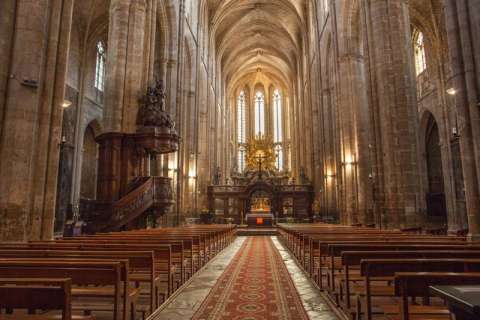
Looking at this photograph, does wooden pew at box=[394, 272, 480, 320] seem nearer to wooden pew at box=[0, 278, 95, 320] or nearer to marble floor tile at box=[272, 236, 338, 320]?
marble floor tile at box=[272, 236, 338, 320]

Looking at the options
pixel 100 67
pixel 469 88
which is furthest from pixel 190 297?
pixel 100 67

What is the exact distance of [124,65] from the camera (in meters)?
13.4

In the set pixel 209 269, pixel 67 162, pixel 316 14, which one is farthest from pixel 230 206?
pixel 209 269

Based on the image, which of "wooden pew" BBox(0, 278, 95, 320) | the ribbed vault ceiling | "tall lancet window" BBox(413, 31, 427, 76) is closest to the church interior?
"wooden pew" BBox(0, 278, 95, 320)

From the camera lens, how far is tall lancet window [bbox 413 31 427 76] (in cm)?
2388

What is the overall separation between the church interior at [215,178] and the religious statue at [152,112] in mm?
73

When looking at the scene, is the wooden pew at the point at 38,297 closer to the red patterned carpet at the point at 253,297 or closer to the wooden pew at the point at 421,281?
the wooden pew at the point at 421,281

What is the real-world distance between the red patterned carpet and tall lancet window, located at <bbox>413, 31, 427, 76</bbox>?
22037 mm

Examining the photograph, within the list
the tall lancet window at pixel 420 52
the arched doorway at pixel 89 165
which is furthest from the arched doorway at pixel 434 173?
the arched doorway at pixel 89 165

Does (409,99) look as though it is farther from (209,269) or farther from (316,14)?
(316,14)

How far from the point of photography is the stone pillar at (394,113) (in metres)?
11.9

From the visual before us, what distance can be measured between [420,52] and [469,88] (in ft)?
62.3

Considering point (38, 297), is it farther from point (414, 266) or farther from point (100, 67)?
point (100, 67)

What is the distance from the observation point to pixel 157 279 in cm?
456
